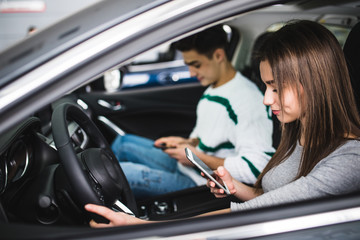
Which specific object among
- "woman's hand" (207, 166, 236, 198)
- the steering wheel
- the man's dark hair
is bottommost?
"woman's hand" (207, 166, 236, 198)

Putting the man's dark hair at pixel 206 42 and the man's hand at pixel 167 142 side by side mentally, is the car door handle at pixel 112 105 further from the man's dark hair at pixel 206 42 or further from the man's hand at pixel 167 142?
the man's dark hair at pixel 206 42

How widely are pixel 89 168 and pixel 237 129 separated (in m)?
0.83

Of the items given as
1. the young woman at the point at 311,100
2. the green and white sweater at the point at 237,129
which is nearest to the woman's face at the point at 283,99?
the young woman at the point at 311,100

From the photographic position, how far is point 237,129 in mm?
1888

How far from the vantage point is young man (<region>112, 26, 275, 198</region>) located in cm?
181

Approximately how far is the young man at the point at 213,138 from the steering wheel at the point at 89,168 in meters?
0.44

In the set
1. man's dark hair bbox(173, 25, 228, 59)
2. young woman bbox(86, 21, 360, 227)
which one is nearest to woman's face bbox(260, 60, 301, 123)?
young woman bbox(86, 21, 360, 227)

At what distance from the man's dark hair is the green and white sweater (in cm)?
21

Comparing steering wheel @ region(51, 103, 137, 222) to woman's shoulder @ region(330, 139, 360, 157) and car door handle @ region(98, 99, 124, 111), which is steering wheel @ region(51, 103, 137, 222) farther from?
car door handle @ region(98, 99, 124, 111)

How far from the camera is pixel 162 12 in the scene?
37.2 inches

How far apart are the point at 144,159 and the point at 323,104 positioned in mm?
1318

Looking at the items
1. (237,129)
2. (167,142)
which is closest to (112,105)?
(167,142)

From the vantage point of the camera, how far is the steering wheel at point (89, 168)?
1.14m

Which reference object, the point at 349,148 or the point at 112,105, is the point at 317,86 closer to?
the point at 349,148
